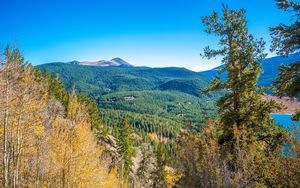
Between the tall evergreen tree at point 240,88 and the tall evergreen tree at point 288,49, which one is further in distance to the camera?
the tall evergreen tree at point 240,88

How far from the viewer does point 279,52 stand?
44.4 feet

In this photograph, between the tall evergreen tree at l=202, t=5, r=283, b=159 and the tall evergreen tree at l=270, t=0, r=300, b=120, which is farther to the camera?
the tall evergreen tree at l=202, t=5, r=283, b=159

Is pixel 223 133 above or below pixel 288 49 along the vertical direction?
below

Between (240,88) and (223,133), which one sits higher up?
(240,88)

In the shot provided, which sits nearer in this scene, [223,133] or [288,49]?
[288,49]

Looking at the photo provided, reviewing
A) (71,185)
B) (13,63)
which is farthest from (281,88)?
(71,185)

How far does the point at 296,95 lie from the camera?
12312mm

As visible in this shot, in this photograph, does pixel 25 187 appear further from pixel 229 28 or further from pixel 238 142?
pixel 229 28

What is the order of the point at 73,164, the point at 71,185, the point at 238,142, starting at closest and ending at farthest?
the point at 238,142 < the point at 73,164 < the point at 71,185

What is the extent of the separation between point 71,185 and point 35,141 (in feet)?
15.3

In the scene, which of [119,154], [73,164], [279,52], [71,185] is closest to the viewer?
[279,52]

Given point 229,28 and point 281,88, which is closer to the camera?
point 281,88

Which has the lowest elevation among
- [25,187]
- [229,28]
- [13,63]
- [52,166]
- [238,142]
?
[25,187]

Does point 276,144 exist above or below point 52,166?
above
